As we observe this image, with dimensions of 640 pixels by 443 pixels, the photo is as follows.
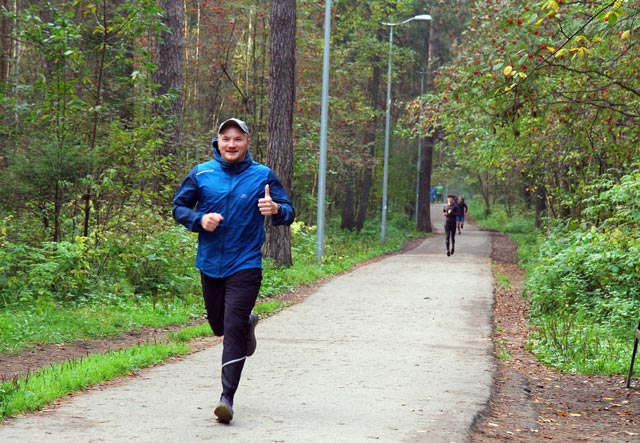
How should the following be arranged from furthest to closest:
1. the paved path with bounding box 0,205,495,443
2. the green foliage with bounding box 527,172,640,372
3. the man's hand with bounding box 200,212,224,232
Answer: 1. the green foliage with bounding box 527,172,640,372
2. the man's hand with bounding box 200,212,224,232
3. the paved path with bounding box 0,205,495,443

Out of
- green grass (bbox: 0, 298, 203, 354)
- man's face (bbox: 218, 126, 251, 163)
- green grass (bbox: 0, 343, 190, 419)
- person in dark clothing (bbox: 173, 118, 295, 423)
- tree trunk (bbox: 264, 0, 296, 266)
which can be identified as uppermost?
tree trunk (bbox: 264, 0, 296, 266)

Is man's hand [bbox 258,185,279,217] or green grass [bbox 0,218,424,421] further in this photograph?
green grass [bbox 0,218,424,421]

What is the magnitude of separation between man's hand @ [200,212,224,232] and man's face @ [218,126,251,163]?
0.50 m

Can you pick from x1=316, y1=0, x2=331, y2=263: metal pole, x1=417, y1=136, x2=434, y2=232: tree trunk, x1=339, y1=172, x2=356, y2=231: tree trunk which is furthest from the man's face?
x1=417, y1=136, x2=434, y2=232: tree trunk

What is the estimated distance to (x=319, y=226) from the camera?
2222 cm

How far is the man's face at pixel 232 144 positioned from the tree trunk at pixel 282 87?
12.9 m

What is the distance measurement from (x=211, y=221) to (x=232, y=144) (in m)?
0.63

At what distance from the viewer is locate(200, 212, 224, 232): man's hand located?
19.4 ft

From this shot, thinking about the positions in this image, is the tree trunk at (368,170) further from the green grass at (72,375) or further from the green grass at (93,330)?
the green grass at (72,375)

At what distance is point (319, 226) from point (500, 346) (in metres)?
11.4

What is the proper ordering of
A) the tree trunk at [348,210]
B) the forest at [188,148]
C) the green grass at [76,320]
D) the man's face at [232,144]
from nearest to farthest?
the man's face at [232,144] → the green grass at [76,320] → the forest at [188,148] → the tree trunk at [348,210]

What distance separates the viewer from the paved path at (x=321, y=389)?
5660mm

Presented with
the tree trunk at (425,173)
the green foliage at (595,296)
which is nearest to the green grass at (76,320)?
the green foliage at (595,296)

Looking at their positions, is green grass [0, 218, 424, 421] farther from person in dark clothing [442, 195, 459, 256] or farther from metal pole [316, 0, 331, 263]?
person in dark clothing [442, 195, 459, 256]
